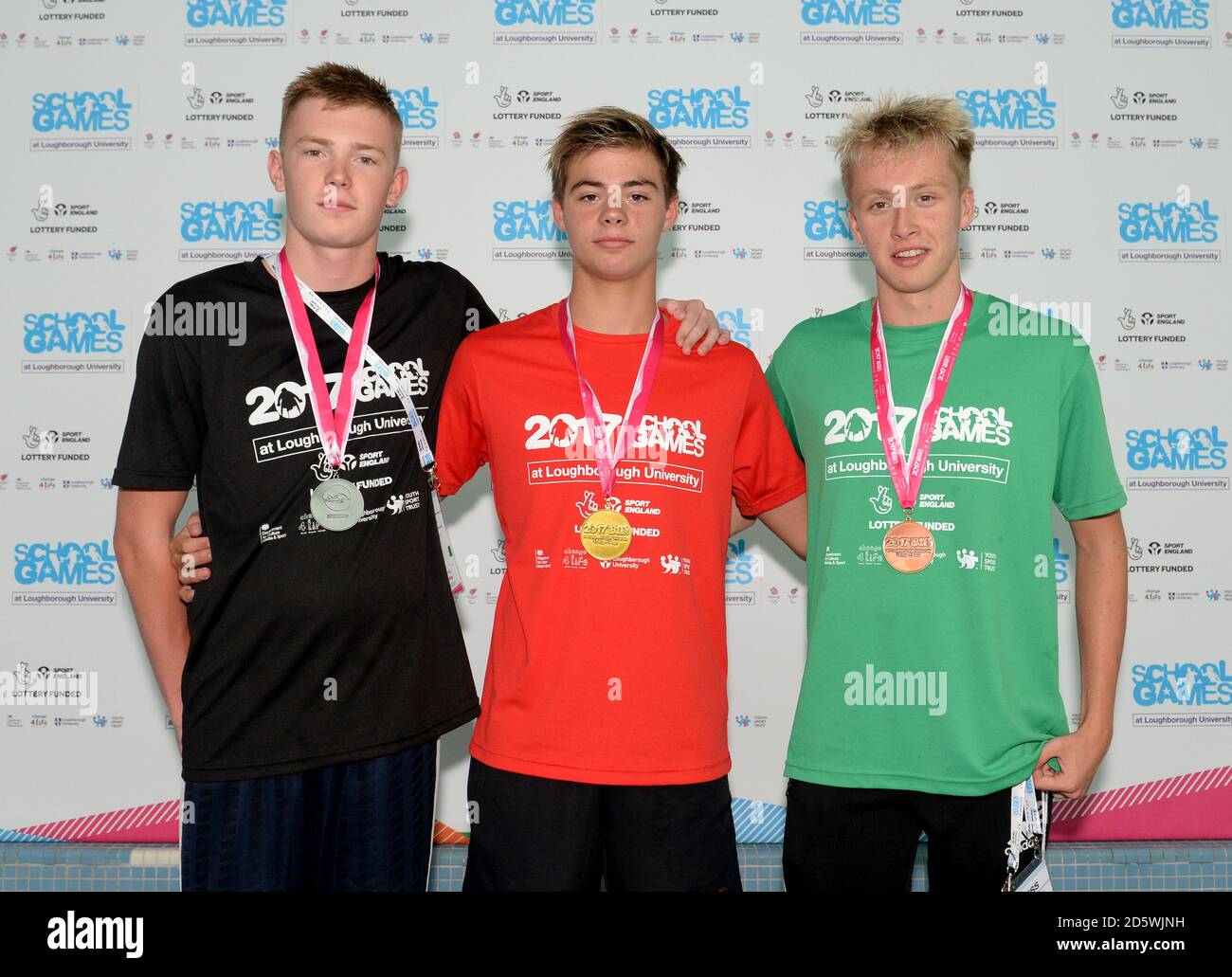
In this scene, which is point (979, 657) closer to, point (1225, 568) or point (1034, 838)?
point (1034, 838)

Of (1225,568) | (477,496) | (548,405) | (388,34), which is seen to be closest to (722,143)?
(388,34)

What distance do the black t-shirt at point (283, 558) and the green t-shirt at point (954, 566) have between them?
92cm

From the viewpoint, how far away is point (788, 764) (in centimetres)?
238

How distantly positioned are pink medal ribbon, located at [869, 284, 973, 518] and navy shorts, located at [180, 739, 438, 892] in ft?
4.27

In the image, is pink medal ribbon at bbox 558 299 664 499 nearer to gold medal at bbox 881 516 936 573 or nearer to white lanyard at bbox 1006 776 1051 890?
gold medal at bbox 881 516 936 573

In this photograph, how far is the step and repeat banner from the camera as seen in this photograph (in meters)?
3.95

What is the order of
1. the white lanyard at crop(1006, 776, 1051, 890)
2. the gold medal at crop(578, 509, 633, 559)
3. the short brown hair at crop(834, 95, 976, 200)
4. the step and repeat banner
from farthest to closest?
the step and repeat banner
the short brown hair at crop(834, 95, 976, 200)
the gold medal at crop(578, 509, 633, 559)
the white lanyard at crop(1006, 776, 1051, 890)

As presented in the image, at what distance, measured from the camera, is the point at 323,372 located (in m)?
2.43

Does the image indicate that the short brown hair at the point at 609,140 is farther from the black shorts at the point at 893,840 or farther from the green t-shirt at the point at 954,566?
the black shorts at the point at 893,840

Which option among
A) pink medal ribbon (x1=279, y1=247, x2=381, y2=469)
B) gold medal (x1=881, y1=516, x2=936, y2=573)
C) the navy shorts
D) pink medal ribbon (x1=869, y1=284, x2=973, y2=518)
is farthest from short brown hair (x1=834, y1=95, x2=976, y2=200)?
the navy shorts

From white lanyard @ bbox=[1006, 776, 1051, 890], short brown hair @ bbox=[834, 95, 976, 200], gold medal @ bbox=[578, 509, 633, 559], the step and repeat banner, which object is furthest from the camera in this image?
the step and repeat banner

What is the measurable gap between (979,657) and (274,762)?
158cm
